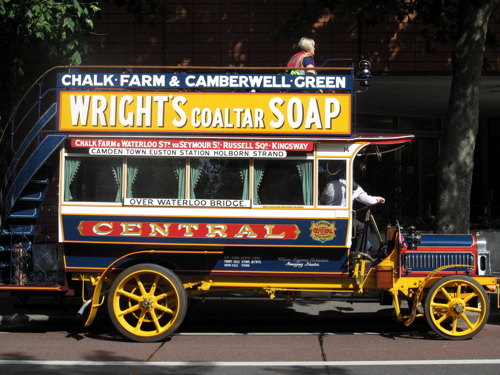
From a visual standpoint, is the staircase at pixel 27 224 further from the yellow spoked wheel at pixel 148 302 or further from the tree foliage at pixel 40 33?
the tree foliage at pixel 40 33

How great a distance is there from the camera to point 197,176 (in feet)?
23.0

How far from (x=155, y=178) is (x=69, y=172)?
1.09 meters

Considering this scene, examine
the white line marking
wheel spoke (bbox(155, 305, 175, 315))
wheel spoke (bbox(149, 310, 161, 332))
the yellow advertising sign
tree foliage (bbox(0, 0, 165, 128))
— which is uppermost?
tree foliage (bbox(0, 0, 165, 128))

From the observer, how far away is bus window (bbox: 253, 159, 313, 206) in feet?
22.8

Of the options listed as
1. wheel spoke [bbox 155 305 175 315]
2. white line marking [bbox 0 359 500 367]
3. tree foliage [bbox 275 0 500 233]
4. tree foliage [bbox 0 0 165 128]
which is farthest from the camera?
tree foliage [bbox 275 0 500 233]

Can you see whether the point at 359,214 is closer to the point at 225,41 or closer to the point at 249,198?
the point at 249,198

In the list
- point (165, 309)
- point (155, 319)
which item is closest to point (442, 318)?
point (165, 309)

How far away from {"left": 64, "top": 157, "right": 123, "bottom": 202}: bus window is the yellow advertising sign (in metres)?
0.41

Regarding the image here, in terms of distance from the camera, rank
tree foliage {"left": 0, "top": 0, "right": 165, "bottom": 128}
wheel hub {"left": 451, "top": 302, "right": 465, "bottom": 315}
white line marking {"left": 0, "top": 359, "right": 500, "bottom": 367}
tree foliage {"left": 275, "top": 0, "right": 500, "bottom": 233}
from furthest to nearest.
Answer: tree foliage {"left": 275, "top": 0, "right": 500, "bottom": 233} → tree foliage {"left": 0, "top": 0, "right": 165, "bottom": 128} → wheel hub {"left": 451, "top": 302, "right": 465, "bottom": 315} → white line marking {"left": 0, "top": 359, "right": 500, "bottom": 367}

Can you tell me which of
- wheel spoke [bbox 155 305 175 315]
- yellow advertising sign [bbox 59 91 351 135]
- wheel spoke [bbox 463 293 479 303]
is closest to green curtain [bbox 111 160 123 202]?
yellow advertising sign [bbox 59 91 351 135]

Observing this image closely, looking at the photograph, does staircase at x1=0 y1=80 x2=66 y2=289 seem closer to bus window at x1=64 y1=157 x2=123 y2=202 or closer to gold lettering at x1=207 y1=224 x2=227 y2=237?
bus window at x1=64 y1=157 x2=123 y2=202

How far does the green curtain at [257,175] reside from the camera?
6953mm

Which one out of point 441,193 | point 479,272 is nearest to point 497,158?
point 441,193

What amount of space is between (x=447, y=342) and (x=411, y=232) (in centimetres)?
142
